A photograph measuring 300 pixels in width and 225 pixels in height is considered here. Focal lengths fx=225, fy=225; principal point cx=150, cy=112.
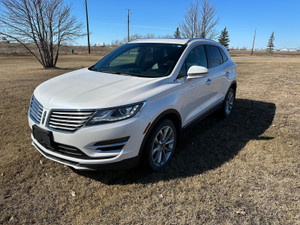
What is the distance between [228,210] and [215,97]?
2.47m

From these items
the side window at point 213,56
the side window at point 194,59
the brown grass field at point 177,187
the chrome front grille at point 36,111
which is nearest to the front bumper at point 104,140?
the chrome front grille at point 36,111

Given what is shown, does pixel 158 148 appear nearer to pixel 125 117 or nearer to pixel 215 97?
pixel 125 117

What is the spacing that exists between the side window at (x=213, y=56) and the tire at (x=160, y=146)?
1812 mm

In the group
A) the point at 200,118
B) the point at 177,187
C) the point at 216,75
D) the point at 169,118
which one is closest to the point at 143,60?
the point at 169,118

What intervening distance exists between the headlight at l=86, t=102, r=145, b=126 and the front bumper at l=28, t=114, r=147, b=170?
5 centimetres

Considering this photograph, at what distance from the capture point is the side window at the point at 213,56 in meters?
4.32

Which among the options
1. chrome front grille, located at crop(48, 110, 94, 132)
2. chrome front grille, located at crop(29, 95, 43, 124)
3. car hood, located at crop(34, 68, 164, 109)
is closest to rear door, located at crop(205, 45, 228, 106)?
car hood, located at crop(34, 68, 164, 109)

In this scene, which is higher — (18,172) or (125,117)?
(125,117)

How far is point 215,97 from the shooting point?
451 cm

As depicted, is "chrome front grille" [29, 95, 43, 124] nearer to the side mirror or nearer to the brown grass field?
the brown grass field

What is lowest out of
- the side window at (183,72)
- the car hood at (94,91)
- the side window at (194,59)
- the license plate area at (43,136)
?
the license plate area at (43,136)

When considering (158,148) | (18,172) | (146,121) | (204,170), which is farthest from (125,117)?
(18,172)

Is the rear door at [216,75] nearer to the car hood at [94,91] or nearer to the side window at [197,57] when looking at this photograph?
the side window at [197,57]

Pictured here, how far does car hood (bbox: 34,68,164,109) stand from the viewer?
8.13 ft
